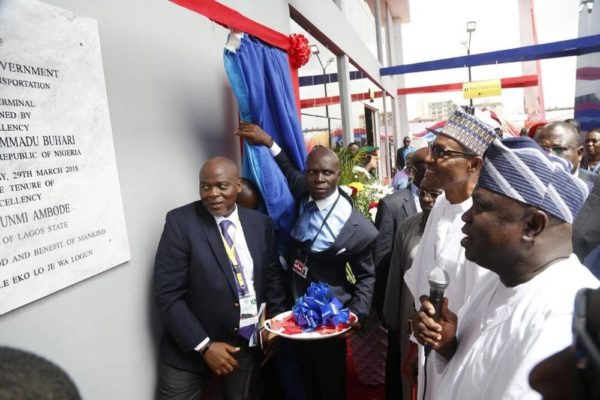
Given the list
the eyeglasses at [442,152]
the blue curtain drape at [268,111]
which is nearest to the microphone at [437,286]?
the eyeglasses at [442,152]

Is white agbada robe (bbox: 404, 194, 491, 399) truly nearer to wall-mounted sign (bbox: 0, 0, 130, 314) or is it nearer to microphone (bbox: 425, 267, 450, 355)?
microphone (bbox: 425, 267, 450, 355)

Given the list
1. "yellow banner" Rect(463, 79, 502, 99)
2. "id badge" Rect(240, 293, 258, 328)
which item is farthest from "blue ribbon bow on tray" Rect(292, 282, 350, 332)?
"yellow banner" Rect(463, 79, 502, 99)

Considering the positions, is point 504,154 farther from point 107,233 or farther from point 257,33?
point 257,33

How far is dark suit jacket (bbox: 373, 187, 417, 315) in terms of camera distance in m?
2.92

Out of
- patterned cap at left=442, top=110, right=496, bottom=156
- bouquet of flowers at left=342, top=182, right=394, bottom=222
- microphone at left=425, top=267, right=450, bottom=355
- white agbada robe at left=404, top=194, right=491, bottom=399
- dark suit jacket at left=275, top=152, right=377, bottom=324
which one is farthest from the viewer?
bouquet of flowers at left=342, top=182, right=394, bottom=222

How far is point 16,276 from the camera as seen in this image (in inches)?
58.1

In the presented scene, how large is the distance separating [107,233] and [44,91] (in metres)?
0.66

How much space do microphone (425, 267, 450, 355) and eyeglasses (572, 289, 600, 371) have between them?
0.84 metres

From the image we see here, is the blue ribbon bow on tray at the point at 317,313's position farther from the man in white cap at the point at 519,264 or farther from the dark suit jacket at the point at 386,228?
the man in white cap at the point at 519,264

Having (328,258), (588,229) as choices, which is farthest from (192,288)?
(588,229)

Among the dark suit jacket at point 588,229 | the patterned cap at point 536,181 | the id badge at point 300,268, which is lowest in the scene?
the id badge at point 300,268

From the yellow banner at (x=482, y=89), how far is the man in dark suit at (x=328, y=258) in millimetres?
9004

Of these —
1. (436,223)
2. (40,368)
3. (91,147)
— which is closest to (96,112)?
(91,147)

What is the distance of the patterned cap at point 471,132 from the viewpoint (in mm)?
1932
